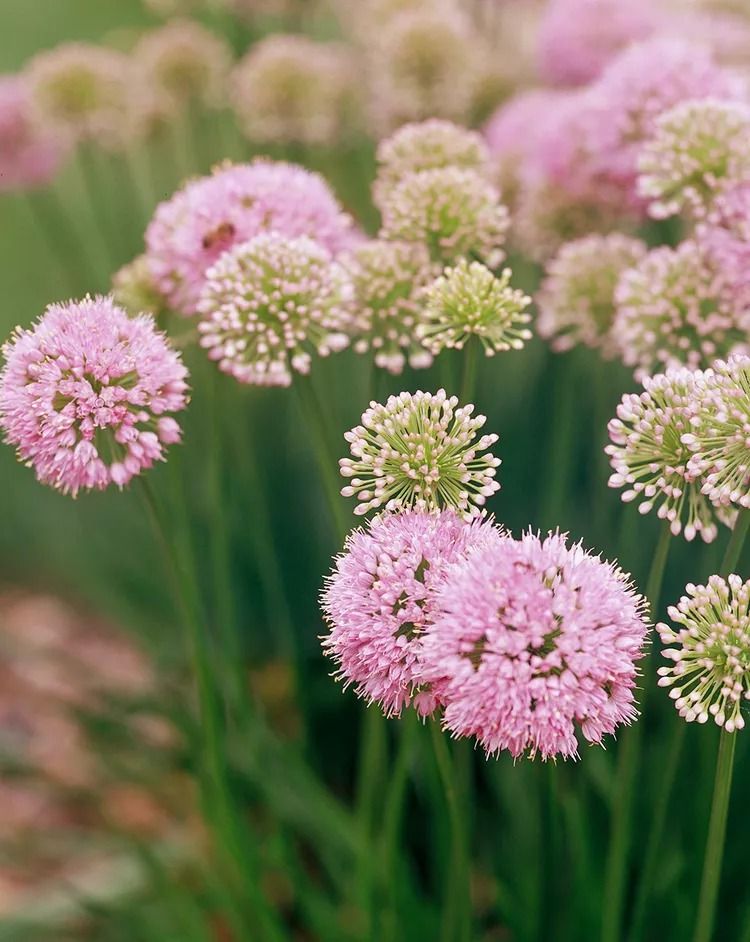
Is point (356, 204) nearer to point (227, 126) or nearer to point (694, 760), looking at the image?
point (227, 126)

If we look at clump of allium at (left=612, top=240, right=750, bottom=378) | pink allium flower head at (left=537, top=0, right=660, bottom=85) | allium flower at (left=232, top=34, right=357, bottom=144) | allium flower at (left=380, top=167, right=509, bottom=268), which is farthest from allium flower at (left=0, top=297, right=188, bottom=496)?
pink allium flower head at (left=537, top=0, right=660, bottom=85)

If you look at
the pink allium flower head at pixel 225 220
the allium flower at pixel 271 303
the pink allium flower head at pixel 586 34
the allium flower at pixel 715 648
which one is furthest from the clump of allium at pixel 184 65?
the allium flower at pixel 715 648

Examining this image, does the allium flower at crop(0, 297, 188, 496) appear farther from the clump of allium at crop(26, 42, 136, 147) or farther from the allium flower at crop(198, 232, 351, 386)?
the clump of allium at crop(26, 42, 136, 147)

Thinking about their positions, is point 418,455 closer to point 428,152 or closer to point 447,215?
point 447,215

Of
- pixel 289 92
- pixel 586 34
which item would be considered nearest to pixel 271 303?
pixel 289 92

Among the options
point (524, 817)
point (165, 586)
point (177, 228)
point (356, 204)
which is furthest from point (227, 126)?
point (524, 817)

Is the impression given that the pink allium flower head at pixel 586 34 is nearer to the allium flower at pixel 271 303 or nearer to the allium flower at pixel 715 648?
the allium flower at pixel 271 303
